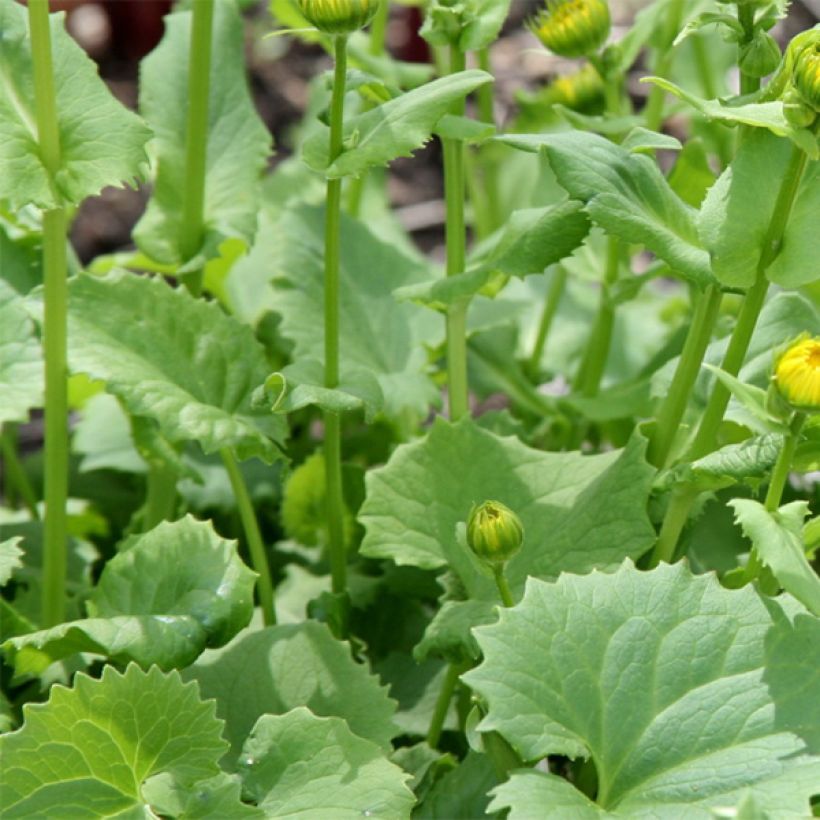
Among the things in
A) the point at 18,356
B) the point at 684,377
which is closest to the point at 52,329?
the point at 18,356

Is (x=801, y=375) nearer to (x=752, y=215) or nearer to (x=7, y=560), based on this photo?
(x=752, y=215)

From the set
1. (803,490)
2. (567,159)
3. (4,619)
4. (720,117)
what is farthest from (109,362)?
(803,490)

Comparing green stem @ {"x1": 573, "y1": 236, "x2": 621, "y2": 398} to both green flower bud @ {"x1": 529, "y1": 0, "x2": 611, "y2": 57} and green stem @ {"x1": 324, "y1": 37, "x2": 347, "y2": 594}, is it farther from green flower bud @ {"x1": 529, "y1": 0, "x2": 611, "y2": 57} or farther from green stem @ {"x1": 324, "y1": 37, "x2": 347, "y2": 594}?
green stem @ {"x1": 324, "y1": 37, "x2": 347, "y2": 594}

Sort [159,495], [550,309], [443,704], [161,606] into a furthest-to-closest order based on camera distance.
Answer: [550,309] < [159,495] < [443,704] < [161,606]

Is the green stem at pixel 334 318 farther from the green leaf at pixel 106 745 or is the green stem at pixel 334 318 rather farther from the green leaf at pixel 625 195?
the green leaf at pixel 106 745

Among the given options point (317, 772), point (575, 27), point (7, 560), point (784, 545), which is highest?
point (575, 27)

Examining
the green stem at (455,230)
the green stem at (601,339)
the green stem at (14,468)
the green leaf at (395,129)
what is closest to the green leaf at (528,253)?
the green stem at (455,230)
